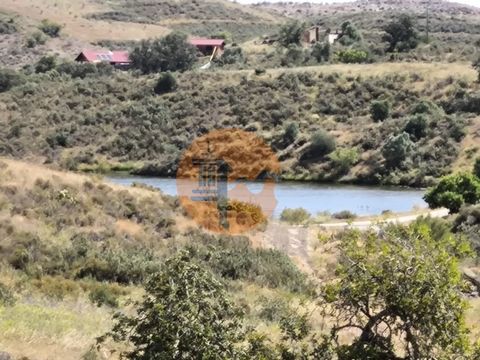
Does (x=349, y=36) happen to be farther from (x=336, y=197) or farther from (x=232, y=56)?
(x=336, y=197)

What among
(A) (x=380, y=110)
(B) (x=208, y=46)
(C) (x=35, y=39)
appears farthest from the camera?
(C) (x=35, y=39)

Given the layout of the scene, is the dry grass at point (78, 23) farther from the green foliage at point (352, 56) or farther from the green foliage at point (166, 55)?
the green foliage at point (352, 56)

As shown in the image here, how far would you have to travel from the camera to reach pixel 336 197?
163 feet

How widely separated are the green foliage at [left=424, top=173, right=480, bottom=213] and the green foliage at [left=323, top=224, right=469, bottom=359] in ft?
90.7

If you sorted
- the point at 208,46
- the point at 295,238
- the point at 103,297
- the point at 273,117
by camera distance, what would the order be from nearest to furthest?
the point at 103,297 < the point at 295,238 < the point at 273,117 < the point at 208,46

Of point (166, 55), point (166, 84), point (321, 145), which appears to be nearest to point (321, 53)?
point (166, 55)

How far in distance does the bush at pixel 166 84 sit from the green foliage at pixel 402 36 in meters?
26.1

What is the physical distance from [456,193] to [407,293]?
1153 inches

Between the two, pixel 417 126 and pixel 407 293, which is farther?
pixel 417 126

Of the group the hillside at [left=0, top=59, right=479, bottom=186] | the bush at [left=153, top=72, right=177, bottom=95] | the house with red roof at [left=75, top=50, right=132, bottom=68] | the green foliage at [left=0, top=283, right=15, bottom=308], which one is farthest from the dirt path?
the house with red roof at [left=75, top=50, right=132, bottom=68]

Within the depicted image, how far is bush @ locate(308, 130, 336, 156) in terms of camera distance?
6012cm

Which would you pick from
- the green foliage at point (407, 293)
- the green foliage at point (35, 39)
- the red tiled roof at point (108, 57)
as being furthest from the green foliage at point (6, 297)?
the green foliage at point (35, 39)

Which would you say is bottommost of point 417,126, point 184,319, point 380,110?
point 417,126

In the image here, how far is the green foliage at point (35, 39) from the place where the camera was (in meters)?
102
